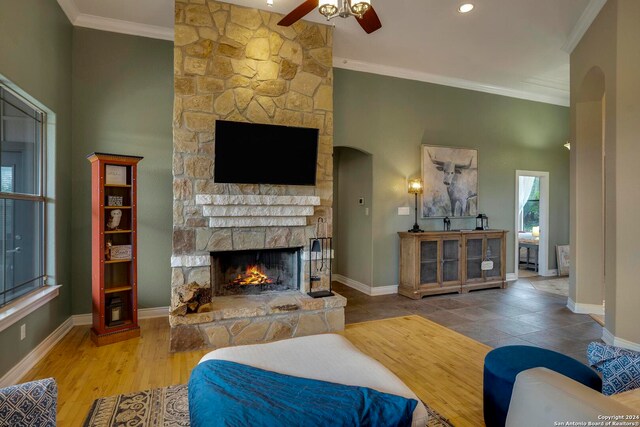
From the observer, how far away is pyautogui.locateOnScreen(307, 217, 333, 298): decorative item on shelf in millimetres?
4230

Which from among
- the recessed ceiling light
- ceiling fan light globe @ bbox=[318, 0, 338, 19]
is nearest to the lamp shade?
the recessed ceiling light

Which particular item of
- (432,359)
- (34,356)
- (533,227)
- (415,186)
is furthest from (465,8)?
(533,227)

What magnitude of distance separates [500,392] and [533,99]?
6513 millimetres

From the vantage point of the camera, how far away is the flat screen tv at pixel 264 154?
12.5 ft

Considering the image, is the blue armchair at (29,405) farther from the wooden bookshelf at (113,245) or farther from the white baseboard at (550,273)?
the white baseboard at (550,273)

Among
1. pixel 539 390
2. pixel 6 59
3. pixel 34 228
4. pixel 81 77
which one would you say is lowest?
pixel 539 390

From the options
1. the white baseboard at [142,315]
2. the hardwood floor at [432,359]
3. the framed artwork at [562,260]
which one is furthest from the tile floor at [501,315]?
the white baseboard at [142,315]

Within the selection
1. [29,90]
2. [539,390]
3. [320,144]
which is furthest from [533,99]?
[29,90]

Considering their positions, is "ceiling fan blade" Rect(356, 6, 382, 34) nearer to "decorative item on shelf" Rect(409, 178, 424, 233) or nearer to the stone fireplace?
the stone fireplace

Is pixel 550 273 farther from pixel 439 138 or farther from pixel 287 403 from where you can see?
pixel 287 403

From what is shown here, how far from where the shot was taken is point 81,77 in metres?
4.05

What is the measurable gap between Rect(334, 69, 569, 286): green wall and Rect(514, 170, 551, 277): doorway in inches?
5.2

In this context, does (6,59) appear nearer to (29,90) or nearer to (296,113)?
(29,90)

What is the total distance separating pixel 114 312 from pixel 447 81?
5.91 m
